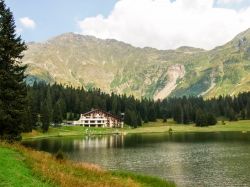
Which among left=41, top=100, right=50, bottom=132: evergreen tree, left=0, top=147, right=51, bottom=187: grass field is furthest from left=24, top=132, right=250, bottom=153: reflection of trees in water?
left=0, top=147, right=51, bottom=187: grass field

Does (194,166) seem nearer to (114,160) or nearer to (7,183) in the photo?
(114,160)

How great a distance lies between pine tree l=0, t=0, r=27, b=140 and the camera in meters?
→ 54.2

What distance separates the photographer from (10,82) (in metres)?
54.8

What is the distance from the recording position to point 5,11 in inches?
2251

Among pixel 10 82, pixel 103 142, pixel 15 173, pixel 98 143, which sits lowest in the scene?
pixel 98 143

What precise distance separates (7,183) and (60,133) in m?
166

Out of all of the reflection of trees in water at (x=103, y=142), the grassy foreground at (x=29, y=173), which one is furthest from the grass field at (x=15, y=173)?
the reflection of trees in water at (x=103, y=142)

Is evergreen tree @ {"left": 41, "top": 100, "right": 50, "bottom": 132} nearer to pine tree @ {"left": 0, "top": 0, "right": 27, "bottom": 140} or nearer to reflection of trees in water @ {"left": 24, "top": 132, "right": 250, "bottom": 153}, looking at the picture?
reflection of trees in water @ {"left": 24, "top": 132, "right": 250, "bottom": 153}

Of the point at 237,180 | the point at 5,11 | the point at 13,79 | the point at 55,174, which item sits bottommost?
the point at 237,180

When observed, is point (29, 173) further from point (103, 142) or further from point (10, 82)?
point (103, 142)

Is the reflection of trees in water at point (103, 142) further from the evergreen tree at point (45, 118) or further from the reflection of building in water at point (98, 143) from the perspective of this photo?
the evergreen tree at point (45, 118)

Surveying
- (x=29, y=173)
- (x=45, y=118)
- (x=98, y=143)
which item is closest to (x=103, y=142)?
(x=98, y=143)

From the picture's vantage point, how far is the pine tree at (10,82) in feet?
178

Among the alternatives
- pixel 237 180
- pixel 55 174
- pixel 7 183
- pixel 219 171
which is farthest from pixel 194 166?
pixel 7 183
